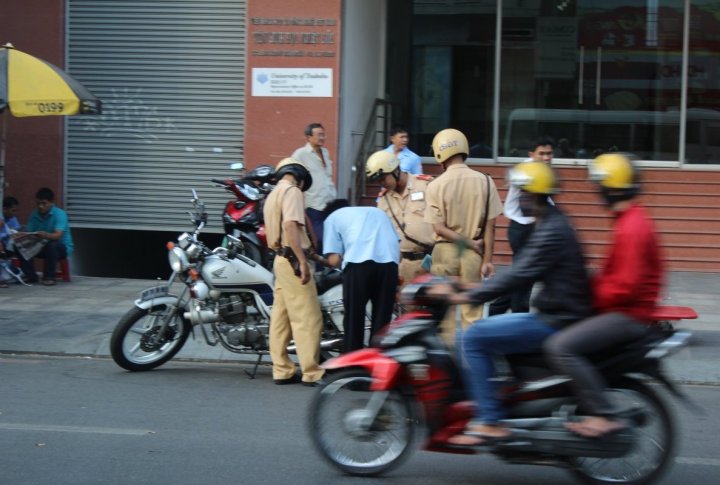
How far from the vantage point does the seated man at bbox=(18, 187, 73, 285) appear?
13291 millimetres

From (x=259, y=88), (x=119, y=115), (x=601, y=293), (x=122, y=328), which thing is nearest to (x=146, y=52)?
(x=119, y=115)

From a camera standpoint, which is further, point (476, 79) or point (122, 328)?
point (476, 79)

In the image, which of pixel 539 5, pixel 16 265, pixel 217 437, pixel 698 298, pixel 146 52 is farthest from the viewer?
pixel 539 5

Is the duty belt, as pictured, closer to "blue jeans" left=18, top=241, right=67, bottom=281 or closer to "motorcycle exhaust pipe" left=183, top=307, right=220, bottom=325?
"motorcycle exhaust pipe" left=183, top=307, right=220, bottom=325

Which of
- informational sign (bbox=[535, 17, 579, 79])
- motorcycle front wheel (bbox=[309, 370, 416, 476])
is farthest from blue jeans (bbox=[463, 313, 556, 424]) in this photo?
informational sign (bbox=[535, 17, 579, 79])

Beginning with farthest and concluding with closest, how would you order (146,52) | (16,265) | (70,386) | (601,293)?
(146,52) < (16,265) < (70,386) < (601,293)

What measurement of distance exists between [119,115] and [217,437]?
9226 millimetres

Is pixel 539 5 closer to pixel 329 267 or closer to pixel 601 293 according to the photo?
pixel 329 267

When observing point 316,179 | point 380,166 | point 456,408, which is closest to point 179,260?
point 380,166

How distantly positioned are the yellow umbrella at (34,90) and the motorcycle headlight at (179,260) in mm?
3872

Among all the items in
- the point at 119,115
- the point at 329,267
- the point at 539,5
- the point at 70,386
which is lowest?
the point at 70,386

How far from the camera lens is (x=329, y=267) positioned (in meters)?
8.65

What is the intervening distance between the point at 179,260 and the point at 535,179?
397cm

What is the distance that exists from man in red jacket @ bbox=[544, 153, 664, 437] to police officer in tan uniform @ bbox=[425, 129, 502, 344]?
2.72 m
